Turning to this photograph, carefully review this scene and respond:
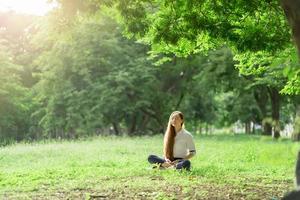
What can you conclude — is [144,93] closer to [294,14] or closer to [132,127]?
[132,127]

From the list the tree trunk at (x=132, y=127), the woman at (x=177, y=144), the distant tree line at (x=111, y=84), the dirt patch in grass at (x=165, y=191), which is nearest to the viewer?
the dirt patch in grass at (x=165, y=191)

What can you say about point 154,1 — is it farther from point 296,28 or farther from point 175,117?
point 296,28

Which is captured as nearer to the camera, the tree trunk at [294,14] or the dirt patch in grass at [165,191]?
the tree trunk at [294,14]

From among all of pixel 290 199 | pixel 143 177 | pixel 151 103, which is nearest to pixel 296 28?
pixel 290 199

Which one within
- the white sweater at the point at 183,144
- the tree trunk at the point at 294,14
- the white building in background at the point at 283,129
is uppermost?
the tree trunk at the point at 294,14

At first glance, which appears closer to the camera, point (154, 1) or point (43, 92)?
point (154, 1)

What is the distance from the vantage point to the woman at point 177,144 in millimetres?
12547

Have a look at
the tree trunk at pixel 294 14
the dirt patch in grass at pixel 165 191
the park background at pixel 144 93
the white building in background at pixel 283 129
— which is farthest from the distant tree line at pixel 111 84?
the tree trunk at pixel 294 14

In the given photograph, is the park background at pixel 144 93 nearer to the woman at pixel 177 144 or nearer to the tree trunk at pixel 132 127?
the tree trunk at pixel 132 127

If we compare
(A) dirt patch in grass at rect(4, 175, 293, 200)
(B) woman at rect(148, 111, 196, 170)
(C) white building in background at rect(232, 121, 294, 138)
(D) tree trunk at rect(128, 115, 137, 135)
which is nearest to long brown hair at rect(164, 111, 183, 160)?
(B) woman at rect(148, 111, 196, 170)

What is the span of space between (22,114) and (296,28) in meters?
44.9

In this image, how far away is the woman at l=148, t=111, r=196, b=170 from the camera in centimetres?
1255

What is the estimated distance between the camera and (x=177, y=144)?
41.7 ft

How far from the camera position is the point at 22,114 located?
50.0 m
